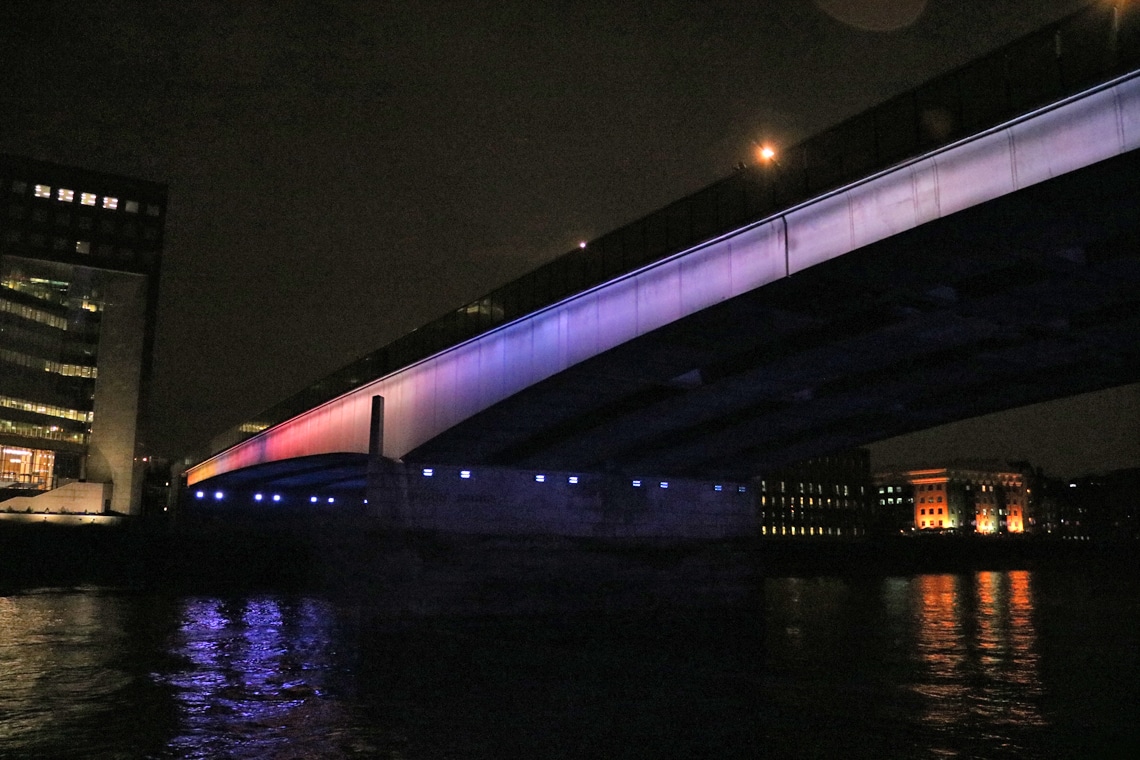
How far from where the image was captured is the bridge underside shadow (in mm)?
20422

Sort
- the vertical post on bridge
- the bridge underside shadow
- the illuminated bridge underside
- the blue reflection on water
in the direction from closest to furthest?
1. the blue reflection on water
2. the illuminated bridge underside
3. the bridge underside shadow
4. the vertical post on bridge

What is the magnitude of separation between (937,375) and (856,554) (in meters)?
56.5

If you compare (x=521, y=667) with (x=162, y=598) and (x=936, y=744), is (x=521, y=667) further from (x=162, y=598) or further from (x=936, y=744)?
(x=162, y=598)

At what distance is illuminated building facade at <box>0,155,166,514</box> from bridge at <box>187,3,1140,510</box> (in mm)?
77856

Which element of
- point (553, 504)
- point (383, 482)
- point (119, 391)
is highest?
point (119, 391)

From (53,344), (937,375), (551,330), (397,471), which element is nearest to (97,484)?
(53,344)

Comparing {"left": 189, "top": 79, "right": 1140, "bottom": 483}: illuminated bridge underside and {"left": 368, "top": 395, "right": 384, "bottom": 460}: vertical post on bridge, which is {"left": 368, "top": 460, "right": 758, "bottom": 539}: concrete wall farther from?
{"left": 189, "top": 79, "right": 1140, "bottom": 483}: illuminated bridge underside

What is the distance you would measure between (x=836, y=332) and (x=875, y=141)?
835 cm

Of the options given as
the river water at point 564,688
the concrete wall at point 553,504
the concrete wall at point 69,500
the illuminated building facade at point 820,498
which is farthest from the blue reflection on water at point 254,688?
the illuminated building facade at point 820,498

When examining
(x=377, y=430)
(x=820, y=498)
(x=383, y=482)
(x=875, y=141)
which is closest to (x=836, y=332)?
(x=875, y=141)

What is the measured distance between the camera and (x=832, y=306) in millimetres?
25359

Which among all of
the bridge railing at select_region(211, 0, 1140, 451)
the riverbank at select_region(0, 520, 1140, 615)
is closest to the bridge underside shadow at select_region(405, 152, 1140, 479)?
the bridge railing at select_region(211, 0, 1140, 451)

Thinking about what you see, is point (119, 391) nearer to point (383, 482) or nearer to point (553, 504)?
point (383, 482)

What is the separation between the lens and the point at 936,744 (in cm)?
1113
